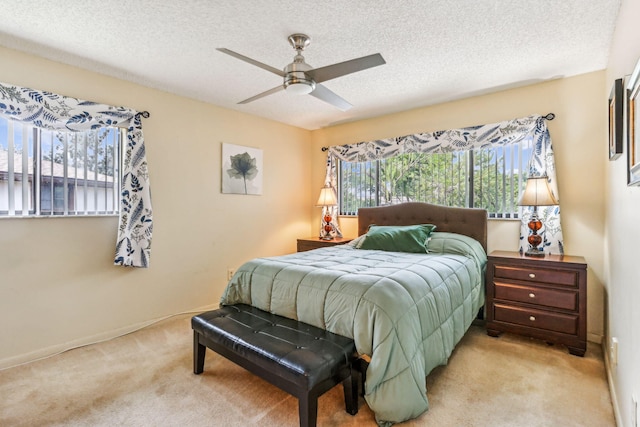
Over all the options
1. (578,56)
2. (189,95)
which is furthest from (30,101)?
(578,56)

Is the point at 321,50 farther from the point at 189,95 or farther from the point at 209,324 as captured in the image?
the point at 209,324

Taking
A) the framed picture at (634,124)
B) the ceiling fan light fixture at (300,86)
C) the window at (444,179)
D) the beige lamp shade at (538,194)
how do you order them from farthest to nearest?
1. the window at (444,179)
2. the beige lamp shade at (538,194)
3. the ceiling fan light fixture at (300,86)
4. the framed picture at (634,124)

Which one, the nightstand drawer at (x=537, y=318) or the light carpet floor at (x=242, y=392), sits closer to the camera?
the light carpet floor at (x=242, y=392)

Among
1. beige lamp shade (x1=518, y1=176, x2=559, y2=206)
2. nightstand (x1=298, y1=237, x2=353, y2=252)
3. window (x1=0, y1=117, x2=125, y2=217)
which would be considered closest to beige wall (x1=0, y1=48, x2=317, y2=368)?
window (x1=0, y1=117, x2=125, y2=217)

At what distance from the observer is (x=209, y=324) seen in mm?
2072

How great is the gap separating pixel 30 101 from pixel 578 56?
4.26 m

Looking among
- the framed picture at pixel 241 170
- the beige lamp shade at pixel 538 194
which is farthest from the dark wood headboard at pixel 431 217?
the framed picture at pixel 241 170

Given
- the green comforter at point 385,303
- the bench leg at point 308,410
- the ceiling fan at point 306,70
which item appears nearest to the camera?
the bench leg at point 308,410

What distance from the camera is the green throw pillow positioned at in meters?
3.11

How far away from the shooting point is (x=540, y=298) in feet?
8.66

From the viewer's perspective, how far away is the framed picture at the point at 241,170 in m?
3.81

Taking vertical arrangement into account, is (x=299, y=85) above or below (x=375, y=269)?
above

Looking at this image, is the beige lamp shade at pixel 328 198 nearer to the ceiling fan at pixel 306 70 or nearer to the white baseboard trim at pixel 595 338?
the ceiling fan at pixel 306 70

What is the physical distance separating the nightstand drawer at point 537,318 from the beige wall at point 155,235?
9.13ft
